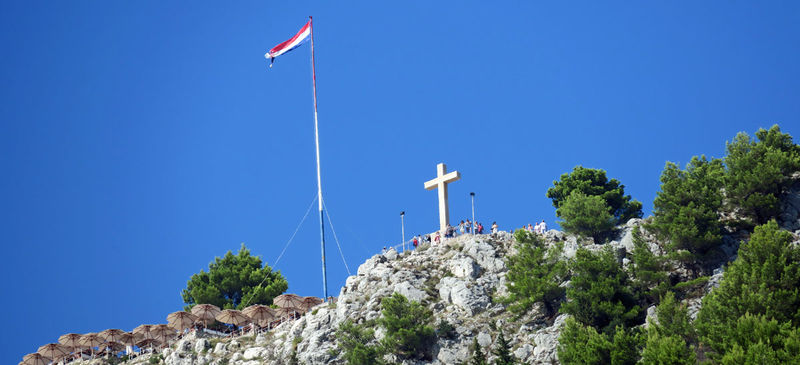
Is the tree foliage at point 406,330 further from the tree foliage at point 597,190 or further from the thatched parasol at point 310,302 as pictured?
the tree foliage at point 597,190

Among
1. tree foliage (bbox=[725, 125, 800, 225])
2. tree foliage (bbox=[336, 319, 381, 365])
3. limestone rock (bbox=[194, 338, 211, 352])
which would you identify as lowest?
tree foliage (bbox=[336, 319, 381, 365])

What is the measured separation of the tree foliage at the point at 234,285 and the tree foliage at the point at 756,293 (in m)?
44.4

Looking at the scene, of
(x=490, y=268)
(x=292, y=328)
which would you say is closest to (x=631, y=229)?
(x=490, y=268)

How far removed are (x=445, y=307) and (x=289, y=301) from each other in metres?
13.6

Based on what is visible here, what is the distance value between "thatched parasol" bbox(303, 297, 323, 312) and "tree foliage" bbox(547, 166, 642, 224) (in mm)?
21664

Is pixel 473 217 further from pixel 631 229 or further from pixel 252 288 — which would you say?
pixel 252 288

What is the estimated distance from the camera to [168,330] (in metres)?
68.8

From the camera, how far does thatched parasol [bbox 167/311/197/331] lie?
218 feet

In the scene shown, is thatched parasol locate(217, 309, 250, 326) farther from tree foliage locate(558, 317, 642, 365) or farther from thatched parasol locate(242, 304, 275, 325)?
tree foliage locate(558, 317, 642, 365)

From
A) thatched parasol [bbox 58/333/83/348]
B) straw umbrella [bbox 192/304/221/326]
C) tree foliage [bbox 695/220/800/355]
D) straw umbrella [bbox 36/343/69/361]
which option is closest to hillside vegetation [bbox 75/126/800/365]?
tree foliage [bbox 695/220/800/355]

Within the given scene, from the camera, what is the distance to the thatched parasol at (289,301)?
64.6 meters

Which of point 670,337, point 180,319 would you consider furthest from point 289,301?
point 670,337

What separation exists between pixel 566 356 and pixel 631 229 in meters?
16.9

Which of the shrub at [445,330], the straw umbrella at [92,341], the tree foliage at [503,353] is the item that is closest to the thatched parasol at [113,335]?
the straw umbrella at [92,341]
